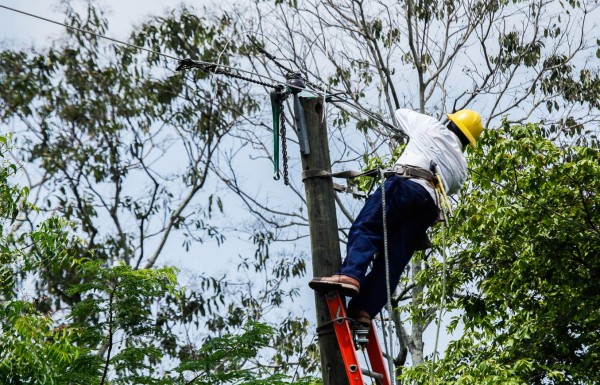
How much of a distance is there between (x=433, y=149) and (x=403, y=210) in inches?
17.1

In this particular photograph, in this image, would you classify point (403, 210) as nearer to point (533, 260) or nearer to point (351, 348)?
point (351, 348)

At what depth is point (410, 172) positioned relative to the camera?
4867 mm

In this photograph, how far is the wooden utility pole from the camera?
4392 millimetres

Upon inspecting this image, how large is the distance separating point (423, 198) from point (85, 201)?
Result: 12166 mm

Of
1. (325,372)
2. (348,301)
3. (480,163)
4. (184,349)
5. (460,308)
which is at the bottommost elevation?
(325,372)

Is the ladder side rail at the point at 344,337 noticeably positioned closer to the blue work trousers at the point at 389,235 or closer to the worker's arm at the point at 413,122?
the blue work trousers at the point at 389,235

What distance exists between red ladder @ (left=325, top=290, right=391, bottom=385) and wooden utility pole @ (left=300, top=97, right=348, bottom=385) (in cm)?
5

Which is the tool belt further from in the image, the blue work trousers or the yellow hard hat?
the yellow hard hat

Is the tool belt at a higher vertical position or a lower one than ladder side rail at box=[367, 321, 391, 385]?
higher

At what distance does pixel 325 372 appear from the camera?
4.39 metres

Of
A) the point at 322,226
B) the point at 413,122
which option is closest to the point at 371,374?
the point at 322,226

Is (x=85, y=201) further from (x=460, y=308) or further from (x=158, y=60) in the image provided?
(x=460, y=308)

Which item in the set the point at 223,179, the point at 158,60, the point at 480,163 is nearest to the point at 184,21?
the point at 158,60

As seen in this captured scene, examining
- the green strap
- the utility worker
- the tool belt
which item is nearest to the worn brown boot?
the utility worker
